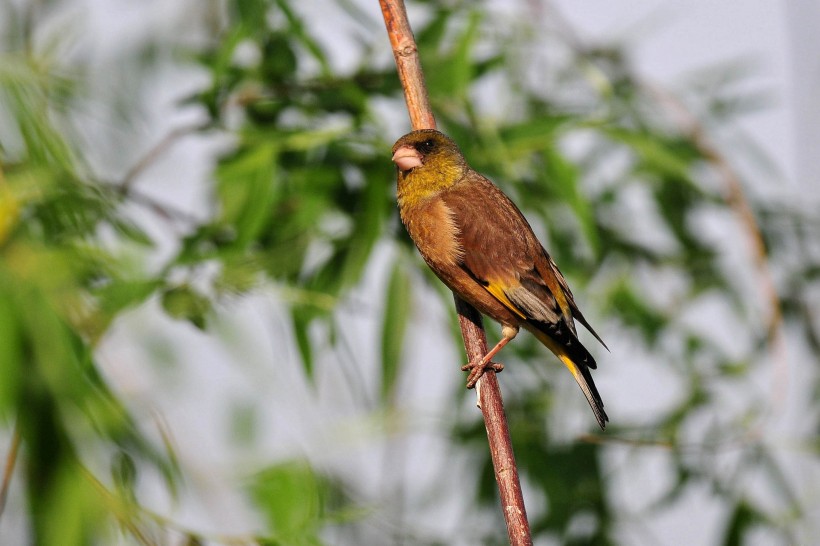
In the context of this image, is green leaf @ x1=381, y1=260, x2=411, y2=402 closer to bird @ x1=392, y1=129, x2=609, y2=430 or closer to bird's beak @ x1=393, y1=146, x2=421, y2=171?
bird @ x1=392, y1=129, x2=609, y2=430

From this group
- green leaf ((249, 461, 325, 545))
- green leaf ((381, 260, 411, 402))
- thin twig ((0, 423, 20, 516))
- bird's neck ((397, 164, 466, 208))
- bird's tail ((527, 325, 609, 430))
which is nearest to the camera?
thin twig ((0, 423, 20, 516))

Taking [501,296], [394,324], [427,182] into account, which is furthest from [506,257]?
[394,324]

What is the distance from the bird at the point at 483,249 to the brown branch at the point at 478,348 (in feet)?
0.58

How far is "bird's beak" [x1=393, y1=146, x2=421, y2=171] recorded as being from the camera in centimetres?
303

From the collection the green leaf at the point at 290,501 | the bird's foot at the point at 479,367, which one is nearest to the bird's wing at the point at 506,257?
the bird's foot at the point at 479,367

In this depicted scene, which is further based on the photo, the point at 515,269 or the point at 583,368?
the point at 515,269

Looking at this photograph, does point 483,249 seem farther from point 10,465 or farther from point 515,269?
point 10,465

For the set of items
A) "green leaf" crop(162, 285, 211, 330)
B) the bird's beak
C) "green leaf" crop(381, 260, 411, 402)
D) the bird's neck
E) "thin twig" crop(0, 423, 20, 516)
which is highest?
the bird's beak

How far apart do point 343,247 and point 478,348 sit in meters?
0.95

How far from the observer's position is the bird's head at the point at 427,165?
9.96 ft

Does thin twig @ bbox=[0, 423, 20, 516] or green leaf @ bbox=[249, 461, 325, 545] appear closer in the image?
thin twig @ bbox=[0, 423, 20, 516]

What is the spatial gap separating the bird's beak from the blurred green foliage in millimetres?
274

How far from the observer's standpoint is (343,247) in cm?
344

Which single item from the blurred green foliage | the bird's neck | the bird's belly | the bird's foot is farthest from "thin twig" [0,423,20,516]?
the bird's neck
